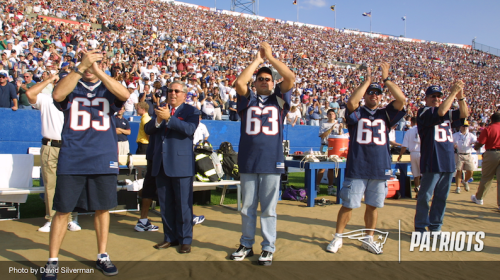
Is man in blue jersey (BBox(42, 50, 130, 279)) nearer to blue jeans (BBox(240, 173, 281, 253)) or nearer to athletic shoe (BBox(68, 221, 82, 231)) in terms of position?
blue jeans (BBox(240, 173, 281, 253))

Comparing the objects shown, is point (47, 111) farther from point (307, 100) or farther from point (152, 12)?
point (152, 12)

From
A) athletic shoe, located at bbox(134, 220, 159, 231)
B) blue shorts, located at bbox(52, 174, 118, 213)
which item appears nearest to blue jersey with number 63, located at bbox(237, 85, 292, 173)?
blue shorts, located at bbox(52, 174, 118, 213)

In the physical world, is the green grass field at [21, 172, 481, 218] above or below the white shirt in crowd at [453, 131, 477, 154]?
below

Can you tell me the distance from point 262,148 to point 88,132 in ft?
5.59

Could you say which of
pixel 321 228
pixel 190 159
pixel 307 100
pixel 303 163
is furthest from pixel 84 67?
pixel 307 100

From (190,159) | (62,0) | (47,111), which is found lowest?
(190,159)

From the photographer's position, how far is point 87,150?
3404mm

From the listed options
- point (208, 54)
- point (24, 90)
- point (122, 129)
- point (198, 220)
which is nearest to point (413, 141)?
point (198, 220)

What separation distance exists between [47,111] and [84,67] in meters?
2.05

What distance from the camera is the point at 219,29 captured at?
30625 mm

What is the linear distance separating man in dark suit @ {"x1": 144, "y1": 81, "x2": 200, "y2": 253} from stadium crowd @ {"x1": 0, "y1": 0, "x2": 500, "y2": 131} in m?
1.69

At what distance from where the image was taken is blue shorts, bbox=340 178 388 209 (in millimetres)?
4238

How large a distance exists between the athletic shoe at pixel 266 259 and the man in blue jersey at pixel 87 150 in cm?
143

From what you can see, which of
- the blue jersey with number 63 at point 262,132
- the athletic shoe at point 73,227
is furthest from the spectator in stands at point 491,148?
the athletic shoe at point 73,227
